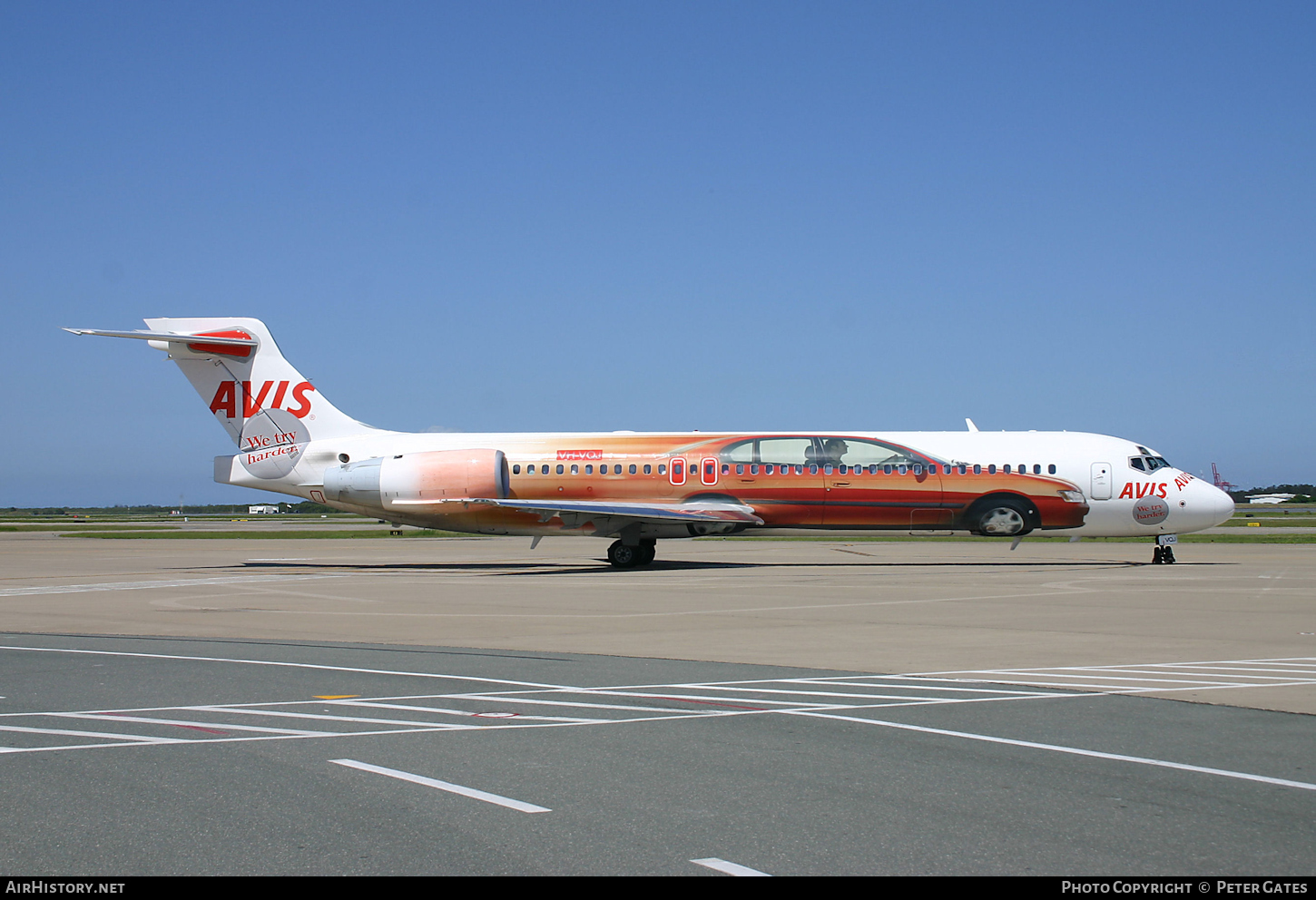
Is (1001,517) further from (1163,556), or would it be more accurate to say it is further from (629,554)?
(629,554)

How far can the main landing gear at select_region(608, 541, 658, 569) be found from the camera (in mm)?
32156

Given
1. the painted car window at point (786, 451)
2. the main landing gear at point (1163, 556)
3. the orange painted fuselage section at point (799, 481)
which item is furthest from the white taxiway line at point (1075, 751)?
the main landing gear at point (1163, 556)

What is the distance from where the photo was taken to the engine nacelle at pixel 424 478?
32.5 m

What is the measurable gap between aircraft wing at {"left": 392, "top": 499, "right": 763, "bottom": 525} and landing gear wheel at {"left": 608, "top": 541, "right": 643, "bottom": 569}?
4.20ft

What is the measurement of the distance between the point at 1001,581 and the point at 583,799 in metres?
20.2

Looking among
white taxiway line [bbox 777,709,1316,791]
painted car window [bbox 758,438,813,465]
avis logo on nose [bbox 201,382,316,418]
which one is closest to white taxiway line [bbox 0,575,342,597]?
avis logo on nose [bbox 201,382,316,418]

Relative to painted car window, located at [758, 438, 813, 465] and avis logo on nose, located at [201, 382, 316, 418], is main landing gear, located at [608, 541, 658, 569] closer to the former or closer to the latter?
painted car window, located at [758, 438, 813, 465]

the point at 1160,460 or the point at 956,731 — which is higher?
the point at 1160,460

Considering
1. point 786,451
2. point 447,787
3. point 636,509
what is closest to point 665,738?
point 447,787

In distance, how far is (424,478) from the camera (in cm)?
3259

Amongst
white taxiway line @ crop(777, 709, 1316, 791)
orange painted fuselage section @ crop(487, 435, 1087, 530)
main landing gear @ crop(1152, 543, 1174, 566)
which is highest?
orange painted fuselage section @ crop(487, 435, 1087, 530)
